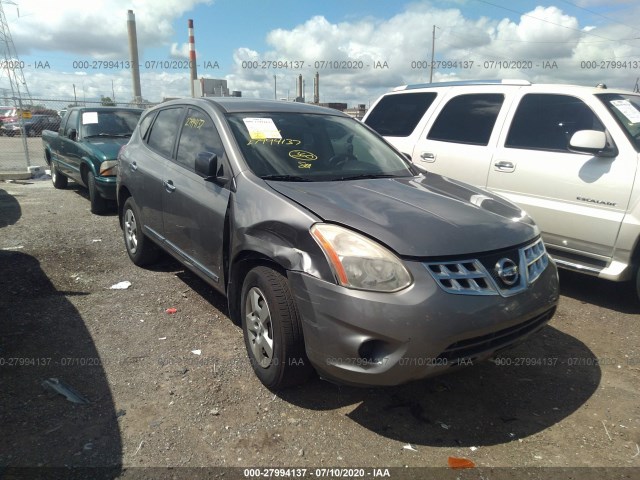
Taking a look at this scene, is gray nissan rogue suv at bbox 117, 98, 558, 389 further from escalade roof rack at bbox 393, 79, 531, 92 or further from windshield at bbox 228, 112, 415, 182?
escalade roof rack at bbox 393, 79, 531, 92

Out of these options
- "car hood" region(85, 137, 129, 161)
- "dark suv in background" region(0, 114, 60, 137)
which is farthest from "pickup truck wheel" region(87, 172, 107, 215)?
"dark suv in background" region(0, 114, 60, 137)

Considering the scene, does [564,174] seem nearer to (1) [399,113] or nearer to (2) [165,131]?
(1) [399,113]

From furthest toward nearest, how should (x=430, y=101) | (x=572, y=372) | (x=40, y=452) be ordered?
(x=430, y=101) < (x=572, y=372) < (x=40, y=452)

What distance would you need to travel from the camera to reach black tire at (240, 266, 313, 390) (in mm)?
2645

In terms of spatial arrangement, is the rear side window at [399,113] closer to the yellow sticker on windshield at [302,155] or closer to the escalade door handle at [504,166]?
the escalade door handle at [504,166]

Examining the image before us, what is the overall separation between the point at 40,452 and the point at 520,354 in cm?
312

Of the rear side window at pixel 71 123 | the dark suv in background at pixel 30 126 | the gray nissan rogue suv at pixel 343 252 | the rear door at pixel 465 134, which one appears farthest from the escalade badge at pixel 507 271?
the dark suv in background at pixel 30 126

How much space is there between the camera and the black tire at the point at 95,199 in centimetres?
746

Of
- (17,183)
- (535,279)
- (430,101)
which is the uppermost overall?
(430,101)

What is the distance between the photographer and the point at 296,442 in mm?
2574

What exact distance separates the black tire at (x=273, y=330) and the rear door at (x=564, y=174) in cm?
298

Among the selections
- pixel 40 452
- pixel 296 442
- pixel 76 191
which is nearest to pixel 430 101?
pixel 296 442

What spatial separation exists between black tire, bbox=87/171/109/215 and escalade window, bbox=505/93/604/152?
19.7ft

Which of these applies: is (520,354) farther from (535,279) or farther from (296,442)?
(296,442)
